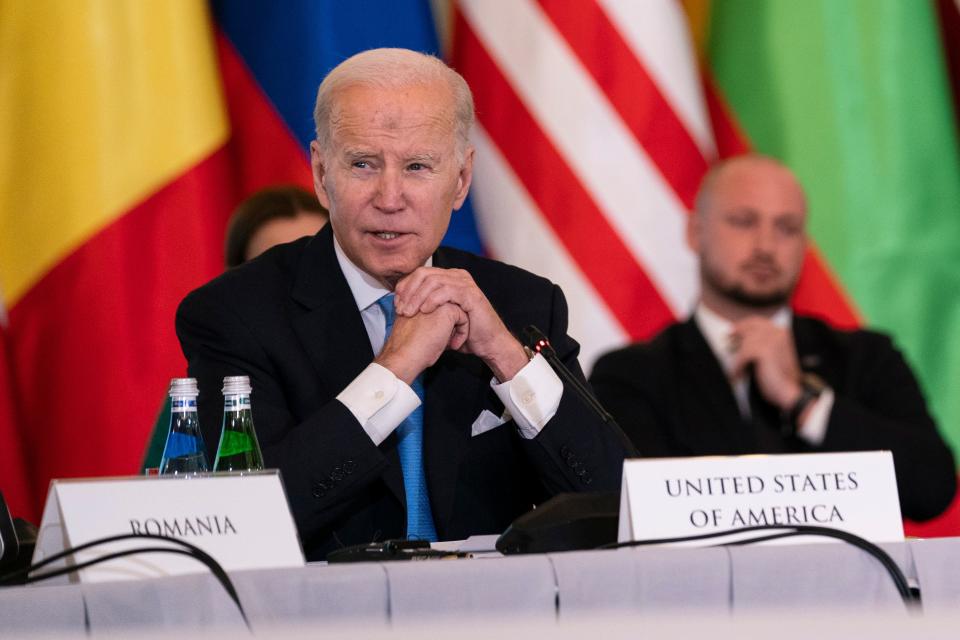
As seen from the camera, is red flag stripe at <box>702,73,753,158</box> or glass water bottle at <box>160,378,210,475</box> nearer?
glass water bottle at <box>160,378,210,475</box>

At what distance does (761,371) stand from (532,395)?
144cm

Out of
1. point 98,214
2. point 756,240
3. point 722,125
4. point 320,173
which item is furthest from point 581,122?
point 320,173

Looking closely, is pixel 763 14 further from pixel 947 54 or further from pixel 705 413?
pixel 705 413

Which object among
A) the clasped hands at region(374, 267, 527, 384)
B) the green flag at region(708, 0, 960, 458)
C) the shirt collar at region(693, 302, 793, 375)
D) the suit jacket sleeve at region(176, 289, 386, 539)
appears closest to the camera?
the suit jacket sleeve at region(176, 289, 386, 539)

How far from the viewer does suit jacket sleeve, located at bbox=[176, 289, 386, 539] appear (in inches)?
65.1

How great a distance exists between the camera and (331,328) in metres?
1.91

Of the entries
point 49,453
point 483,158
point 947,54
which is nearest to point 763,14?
point 947,54

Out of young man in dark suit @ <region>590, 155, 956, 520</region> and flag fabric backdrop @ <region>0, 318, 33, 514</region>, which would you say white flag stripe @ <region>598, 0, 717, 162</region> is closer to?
young man in dark suit @ <region>590, 155, 956, 520</region>

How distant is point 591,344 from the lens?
10.8ft

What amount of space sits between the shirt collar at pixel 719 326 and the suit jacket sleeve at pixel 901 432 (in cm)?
21

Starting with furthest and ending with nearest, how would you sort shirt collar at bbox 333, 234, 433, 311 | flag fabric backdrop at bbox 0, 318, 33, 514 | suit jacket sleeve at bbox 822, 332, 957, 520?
suit jacket sleeve at bbox 822, 332, 957, 520 < flag fabric backdrop at bbox 0, 318, 33, 514 < shirt collar at bbox 333, 234, 433, 311

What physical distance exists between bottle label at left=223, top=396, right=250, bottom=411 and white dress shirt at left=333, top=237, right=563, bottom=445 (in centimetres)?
18

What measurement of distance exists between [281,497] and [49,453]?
70.3 inches

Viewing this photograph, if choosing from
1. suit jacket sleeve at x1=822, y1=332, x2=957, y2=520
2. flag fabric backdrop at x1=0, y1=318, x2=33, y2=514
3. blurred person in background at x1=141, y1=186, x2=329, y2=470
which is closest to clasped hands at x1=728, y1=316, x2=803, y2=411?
suit jacket sleeve at x1=822, y1=332, x2=957, y2=520
